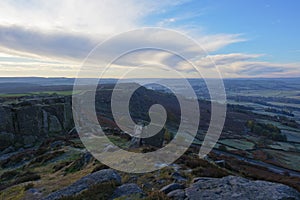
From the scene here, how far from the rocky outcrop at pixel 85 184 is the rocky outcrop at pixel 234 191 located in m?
3.05

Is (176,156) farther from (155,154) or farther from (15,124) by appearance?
(15,124)

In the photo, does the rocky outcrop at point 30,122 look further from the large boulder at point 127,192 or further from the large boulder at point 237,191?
the large boulder at point 237,191

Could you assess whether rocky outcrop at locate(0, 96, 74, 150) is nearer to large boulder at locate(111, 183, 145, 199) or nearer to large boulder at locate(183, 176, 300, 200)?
large boulder at locate(111, 183, 145, 199)

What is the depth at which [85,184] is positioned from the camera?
35.6ft

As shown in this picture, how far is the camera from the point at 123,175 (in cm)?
1284

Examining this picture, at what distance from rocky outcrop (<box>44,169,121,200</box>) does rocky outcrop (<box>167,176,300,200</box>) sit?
3049mm

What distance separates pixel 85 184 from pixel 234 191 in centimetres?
620

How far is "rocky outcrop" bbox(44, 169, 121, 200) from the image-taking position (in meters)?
10.4

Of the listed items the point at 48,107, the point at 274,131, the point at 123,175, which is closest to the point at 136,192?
the point at 123,175

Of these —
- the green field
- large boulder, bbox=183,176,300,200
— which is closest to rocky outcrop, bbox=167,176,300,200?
large boulder, bbox=183,176,300,200

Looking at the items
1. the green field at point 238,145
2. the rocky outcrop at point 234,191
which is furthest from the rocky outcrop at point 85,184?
the green field at point 238,145

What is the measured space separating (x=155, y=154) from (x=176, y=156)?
4.59 feet

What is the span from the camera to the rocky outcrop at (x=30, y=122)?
2978 cm

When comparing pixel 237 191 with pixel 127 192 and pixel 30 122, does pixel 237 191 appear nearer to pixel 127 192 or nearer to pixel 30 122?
pixel 127 192
